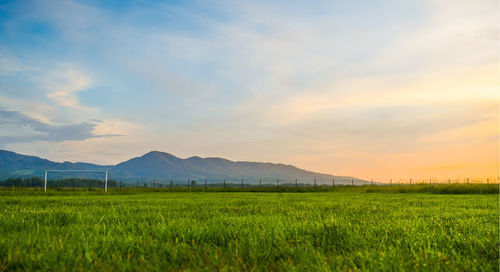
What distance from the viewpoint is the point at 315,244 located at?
4141 mm

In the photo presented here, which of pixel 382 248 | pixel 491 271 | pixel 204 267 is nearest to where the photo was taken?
pixel 491 271

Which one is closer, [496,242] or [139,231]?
[496,242]

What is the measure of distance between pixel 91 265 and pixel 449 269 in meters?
3.05

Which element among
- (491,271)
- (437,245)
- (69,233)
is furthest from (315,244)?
(69,233)

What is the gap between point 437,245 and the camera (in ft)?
13.2

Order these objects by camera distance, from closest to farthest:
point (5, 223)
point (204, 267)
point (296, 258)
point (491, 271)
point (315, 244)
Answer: point (491, 271) → point (204, 267) → point (296, 258) → point (315, 244) → point (5, 223)

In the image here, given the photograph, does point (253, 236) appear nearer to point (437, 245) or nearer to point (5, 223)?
point (437, 245)

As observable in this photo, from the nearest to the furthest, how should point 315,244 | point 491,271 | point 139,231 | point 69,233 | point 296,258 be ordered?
1. point 491,271
2. point 296,258
3. point 315,244
4. point 69,233
5. point 139,231

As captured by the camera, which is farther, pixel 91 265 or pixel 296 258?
pixel 296 258

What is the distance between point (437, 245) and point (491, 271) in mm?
1106

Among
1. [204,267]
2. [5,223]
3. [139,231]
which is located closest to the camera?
[204,267]

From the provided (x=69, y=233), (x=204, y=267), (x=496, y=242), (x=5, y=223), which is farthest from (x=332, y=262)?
(x=5, y=223)

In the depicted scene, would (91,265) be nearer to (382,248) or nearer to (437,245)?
(382,248)

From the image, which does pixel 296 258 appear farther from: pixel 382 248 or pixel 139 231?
pixel 139 231
